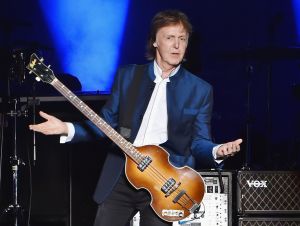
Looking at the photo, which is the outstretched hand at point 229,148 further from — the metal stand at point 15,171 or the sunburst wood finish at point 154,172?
the metal stand at point 15,171

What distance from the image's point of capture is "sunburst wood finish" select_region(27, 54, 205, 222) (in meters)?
A: 3.67

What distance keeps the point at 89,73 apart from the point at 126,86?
177 inches

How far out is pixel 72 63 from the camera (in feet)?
27.2

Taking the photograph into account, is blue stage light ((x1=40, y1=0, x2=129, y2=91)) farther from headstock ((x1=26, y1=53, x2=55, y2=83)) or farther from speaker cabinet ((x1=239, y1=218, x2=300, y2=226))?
headstock ((x1=26, y1=53, x2=55, y2=83))

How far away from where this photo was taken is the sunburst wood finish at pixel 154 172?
12.0 feet

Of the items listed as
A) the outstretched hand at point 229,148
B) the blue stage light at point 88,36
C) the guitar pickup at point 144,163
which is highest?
the blue stage light at point 88,36

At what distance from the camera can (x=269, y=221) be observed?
4715 mm

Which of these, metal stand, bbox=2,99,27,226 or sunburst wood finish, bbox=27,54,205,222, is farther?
metal stand, bbox=2,99,27,226

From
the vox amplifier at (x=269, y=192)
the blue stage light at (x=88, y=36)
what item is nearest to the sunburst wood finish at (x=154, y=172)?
the vox amplifier at (x=269, y=192)

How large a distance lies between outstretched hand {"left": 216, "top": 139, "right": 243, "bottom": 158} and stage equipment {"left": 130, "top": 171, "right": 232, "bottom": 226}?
0.89 m

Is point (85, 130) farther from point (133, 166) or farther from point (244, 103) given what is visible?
point (244, 103)

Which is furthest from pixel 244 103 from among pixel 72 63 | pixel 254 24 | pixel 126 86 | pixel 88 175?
pixel 126 86

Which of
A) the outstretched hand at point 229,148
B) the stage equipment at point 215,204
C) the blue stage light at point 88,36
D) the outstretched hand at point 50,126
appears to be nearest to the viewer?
the outstretched hand at point 50,126

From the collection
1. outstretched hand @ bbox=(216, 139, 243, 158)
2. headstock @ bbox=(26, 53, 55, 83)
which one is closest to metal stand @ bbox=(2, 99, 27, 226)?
headstock @ bbox=(26, 53, 55, 83)
